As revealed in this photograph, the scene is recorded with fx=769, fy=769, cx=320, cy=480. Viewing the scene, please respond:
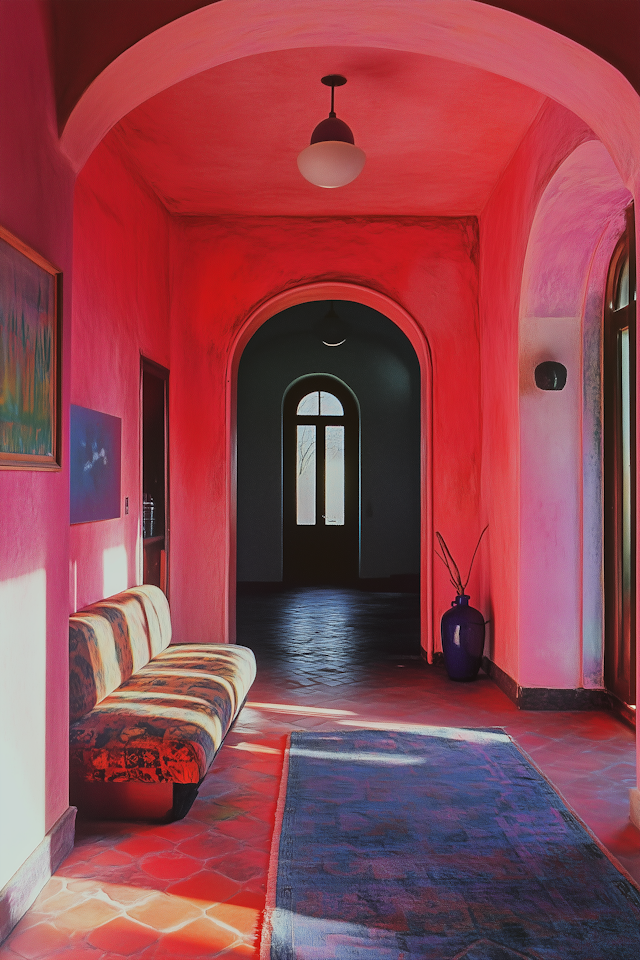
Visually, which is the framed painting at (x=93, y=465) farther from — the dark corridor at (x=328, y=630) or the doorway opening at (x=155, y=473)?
the dark corridor at (x=328, y=630)

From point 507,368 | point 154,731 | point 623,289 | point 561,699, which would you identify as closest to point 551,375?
point 507,368

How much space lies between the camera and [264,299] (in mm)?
6441

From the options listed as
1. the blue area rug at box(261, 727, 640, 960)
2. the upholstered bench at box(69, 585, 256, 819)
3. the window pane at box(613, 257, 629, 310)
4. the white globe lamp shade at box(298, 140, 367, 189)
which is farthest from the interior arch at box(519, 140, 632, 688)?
the upholstered bench at box(69, 585, 256, 819)

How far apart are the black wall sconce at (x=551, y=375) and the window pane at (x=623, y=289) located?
0.51 m

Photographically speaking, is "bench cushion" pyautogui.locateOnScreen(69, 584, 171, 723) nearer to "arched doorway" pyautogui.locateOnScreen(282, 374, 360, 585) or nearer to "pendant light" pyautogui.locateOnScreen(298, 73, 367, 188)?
"pendant light" pyautogui.locateOnScreen(298, 73, 367, 188)

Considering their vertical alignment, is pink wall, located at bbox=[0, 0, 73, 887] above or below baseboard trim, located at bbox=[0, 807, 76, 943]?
above

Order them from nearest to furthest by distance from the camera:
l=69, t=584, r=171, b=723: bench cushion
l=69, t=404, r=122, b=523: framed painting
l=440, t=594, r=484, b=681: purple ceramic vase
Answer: l=69, t=584, r=171, b=723: bench cushion, l=69, t=404, r=122, b=523: framed painting, l=440, t=594, r=484, b=681: purple ceramic vase

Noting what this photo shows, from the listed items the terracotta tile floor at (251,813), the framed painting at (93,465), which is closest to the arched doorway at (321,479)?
the terracotta tile floor at (251,813)

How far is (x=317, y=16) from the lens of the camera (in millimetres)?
3051

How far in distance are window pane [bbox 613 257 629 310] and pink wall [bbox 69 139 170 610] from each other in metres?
3.18

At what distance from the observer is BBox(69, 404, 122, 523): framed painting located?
4.09 m

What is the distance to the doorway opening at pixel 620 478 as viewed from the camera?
4.68m

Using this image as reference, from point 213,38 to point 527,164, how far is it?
8.48 ft

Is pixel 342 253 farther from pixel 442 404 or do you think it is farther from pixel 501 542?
pixel 501 542
